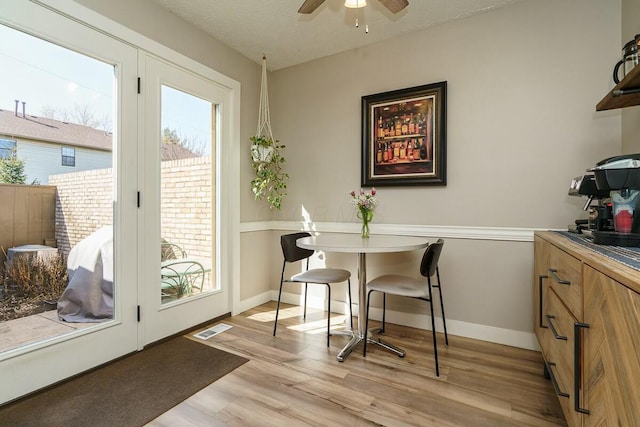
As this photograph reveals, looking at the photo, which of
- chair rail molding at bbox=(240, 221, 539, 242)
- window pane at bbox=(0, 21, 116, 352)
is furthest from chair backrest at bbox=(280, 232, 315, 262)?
window pane at bbox=(0, 21, 116, 352)

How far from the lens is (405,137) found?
2.78m

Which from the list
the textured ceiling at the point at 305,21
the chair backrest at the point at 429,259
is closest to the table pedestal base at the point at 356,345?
the chair backrest at the point at 429,259

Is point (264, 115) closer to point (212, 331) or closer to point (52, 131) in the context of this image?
point (52, 131)

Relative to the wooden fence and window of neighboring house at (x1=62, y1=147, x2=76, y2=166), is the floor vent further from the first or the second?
window of neighboring house at (x1=62, y1=147, x2=76, y2=166)

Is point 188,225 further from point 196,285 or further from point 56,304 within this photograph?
point 56,304

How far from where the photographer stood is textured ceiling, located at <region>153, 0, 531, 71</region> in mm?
2381

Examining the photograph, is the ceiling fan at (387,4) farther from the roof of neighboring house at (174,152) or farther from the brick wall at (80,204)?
the brick wall at (80,204)

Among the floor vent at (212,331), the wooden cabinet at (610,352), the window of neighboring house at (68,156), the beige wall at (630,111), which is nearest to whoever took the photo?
the wooden cabinet at (610,352)

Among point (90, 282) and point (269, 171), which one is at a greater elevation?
point (269, 171)

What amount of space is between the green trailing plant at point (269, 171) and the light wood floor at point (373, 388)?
4.90ft

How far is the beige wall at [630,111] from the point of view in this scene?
6.06 feet

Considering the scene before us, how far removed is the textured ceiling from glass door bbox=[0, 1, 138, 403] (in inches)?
28.9

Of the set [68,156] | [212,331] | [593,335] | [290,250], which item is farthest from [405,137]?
[68,156]

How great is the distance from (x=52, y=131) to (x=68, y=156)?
16 cm
